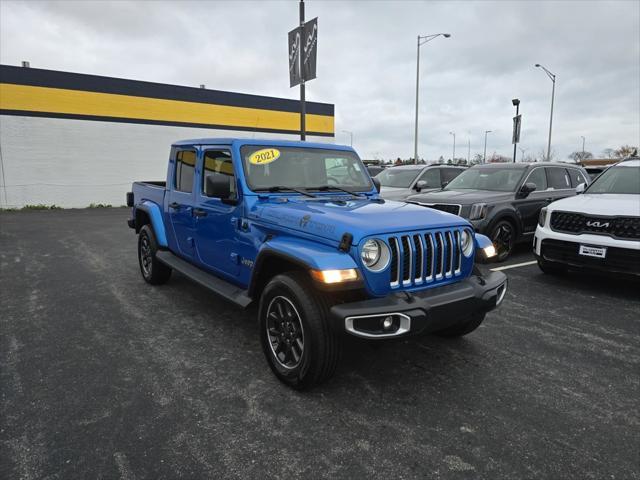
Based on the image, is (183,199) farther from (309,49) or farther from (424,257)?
(309,49)

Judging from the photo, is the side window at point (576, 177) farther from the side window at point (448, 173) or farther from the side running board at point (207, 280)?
the side running board at point (207, 280)

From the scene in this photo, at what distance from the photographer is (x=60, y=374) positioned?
11.0ft

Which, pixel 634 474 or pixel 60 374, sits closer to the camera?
pixel 634 474

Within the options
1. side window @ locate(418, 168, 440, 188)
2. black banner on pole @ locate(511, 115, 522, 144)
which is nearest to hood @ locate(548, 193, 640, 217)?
side window @ locate(418, 168, 440, 188)

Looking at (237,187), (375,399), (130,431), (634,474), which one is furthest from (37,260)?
(634,474)

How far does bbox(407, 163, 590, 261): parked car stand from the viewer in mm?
7250

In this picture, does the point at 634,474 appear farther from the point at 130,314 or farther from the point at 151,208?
the point at 151,208

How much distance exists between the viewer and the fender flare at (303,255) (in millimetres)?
2762

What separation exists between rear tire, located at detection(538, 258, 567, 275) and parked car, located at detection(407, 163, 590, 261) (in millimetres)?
1046

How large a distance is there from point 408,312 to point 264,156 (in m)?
2.16

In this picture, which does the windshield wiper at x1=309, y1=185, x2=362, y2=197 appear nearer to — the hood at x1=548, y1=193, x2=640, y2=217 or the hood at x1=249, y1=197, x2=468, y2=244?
the hood at x1=249, y1=197, x2=468, y2=244

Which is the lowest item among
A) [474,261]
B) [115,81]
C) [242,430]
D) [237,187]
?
[242,430]

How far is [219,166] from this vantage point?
421 cm

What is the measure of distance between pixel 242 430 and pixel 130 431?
697mm
